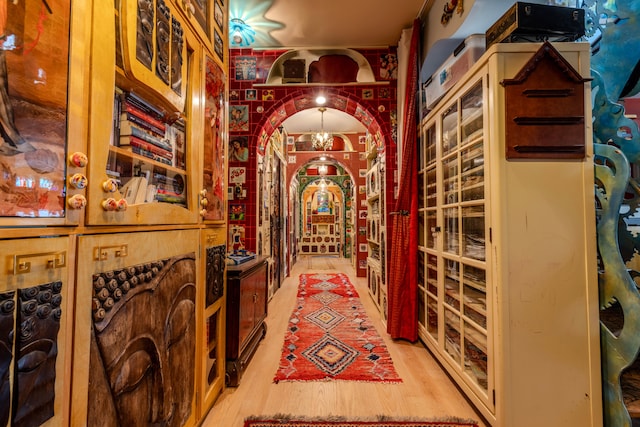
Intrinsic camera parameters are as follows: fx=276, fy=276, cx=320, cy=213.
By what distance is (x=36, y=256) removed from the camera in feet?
2.23

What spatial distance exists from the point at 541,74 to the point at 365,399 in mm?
2179

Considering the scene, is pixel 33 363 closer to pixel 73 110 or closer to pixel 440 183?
pixel 73 110

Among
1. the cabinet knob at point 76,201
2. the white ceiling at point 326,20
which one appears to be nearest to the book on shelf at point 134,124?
the cabinet knob at point 76,201

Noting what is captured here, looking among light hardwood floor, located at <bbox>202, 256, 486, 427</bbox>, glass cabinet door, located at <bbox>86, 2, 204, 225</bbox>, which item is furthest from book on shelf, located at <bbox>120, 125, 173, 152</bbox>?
light hardwood floor, located at <bbox>202, 256, 486, 427</bbox>

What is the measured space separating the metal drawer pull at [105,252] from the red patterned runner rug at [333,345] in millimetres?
1591

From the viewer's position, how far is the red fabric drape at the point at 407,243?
8.61 feet

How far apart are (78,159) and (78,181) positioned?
2.4 inches

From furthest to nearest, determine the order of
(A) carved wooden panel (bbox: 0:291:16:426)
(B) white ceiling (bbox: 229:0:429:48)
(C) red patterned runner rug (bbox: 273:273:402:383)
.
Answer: (B) white ceiling (bbox: 229:0:429:48)
(C) red patterned runner rug (bbox: 273:273:402:383)
(A) carved wooden panel (bbox: 0:291:16:426)

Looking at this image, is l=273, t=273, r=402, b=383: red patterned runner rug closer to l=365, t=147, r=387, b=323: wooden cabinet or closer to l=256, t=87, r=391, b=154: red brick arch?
l=365, t=147, r=387, b=323: wooden cabinet

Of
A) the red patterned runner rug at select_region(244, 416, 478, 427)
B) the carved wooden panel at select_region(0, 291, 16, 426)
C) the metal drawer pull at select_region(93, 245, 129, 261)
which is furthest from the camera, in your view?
the red patterned runner rug at select_region(244, 416, 478, 427)

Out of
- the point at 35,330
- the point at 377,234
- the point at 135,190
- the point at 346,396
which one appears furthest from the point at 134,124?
the point at 377,234

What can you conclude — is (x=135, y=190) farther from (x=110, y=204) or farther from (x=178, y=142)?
(x=178, y=142)

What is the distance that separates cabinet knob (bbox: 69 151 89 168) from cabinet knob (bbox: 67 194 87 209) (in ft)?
0.28

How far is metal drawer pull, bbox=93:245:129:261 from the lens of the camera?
2.81 ft
